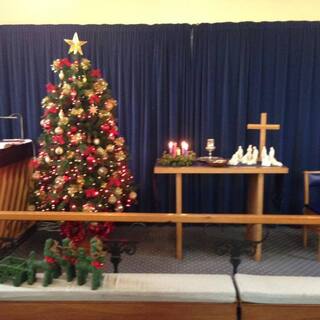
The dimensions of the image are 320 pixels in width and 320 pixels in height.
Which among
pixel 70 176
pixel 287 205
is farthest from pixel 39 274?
pixel 287 205

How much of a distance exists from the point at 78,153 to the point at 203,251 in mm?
1600

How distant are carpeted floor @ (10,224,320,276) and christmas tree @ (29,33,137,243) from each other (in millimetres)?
542

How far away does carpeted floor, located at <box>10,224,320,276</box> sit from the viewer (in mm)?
3195

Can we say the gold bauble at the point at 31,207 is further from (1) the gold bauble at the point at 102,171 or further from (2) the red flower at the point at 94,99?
(2) the red flower at the point at 94,99

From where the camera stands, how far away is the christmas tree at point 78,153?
3180 millimetres

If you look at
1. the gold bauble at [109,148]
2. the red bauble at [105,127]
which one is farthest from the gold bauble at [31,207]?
the red bauble at [105,127]

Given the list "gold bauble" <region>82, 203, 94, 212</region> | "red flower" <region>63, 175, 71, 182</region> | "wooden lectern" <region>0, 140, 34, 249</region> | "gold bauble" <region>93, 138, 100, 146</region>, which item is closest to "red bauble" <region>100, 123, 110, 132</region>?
"gold bauble" <region>93, 138, 100, 146</region>

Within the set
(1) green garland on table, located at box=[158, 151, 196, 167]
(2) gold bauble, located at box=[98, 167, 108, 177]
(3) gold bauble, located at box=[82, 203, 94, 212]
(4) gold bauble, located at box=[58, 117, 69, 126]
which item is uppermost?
(4) gold bauble, located at box=[58, 117, 69, 126]

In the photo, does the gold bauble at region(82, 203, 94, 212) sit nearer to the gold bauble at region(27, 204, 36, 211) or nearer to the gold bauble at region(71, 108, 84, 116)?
the gold bauble at region(27, 204, 36, 211)

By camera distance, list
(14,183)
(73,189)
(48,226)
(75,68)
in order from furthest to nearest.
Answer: (48,226) < (14,183) < (75,68) < (73,189)

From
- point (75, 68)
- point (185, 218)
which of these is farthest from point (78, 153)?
point (185, 218)

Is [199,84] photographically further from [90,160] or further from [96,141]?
[90,160]

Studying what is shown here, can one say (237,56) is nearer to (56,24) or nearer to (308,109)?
(308,109)

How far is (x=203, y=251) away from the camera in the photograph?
359 centimetres
